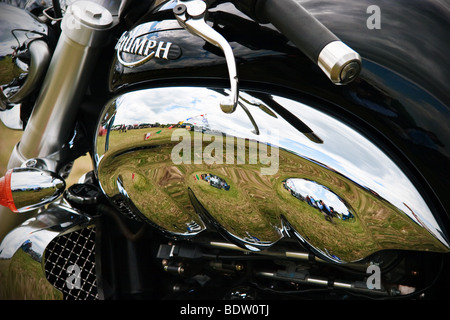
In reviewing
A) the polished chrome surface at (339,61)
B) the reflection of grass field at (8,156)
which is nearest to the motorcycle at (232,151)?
the polished chrome surface at (339,61)

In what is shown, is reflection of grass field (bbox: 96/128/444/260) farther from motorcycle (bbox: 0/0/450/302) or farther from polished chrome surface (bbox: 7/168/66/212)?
polished chrome surface (bbox: 7/168/66/212)

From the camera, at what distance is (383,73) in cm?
81

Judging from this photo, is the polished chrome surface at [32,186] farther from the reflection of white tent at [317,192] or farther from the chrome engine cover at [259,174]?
the reflection of white tent at [317,192]

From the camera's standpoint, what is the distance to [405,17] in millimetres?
842

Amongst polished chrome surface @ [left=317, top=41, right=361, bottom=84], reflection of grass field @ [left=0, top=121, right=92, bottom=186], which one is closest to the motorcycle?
polished chrome surface @ [left=317, top=41, right=361, bottom=84]

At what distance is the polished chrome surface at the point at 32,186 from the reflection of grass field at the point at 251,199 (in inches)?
4.2

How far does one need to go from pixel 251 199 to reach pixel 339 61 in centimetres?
34

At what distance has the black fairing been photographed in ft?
2.59

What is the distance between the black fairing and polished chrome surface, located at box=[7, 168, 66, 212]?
1.35 ft

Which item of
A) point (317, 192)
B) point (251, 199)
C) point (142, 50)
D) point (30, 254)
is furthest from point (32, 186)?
point (317, 192)

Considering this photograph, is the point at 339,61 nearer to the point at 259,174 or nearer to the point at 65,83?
the point at 259,174

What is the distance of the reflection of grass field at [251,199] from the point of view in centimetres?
81

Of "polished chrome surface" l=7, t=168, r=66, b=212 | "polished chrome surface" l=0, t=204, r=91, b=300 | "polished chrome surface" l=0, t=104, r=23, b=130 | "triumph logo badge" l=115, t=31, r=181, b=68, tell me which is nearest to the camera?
"triumph logo badge" l=115, t=31, r=181, b=68

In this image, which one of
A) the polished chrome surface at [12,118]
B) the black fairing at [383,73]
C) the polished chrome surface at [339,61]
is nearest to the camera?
the polished chrome surface at [339,61]
